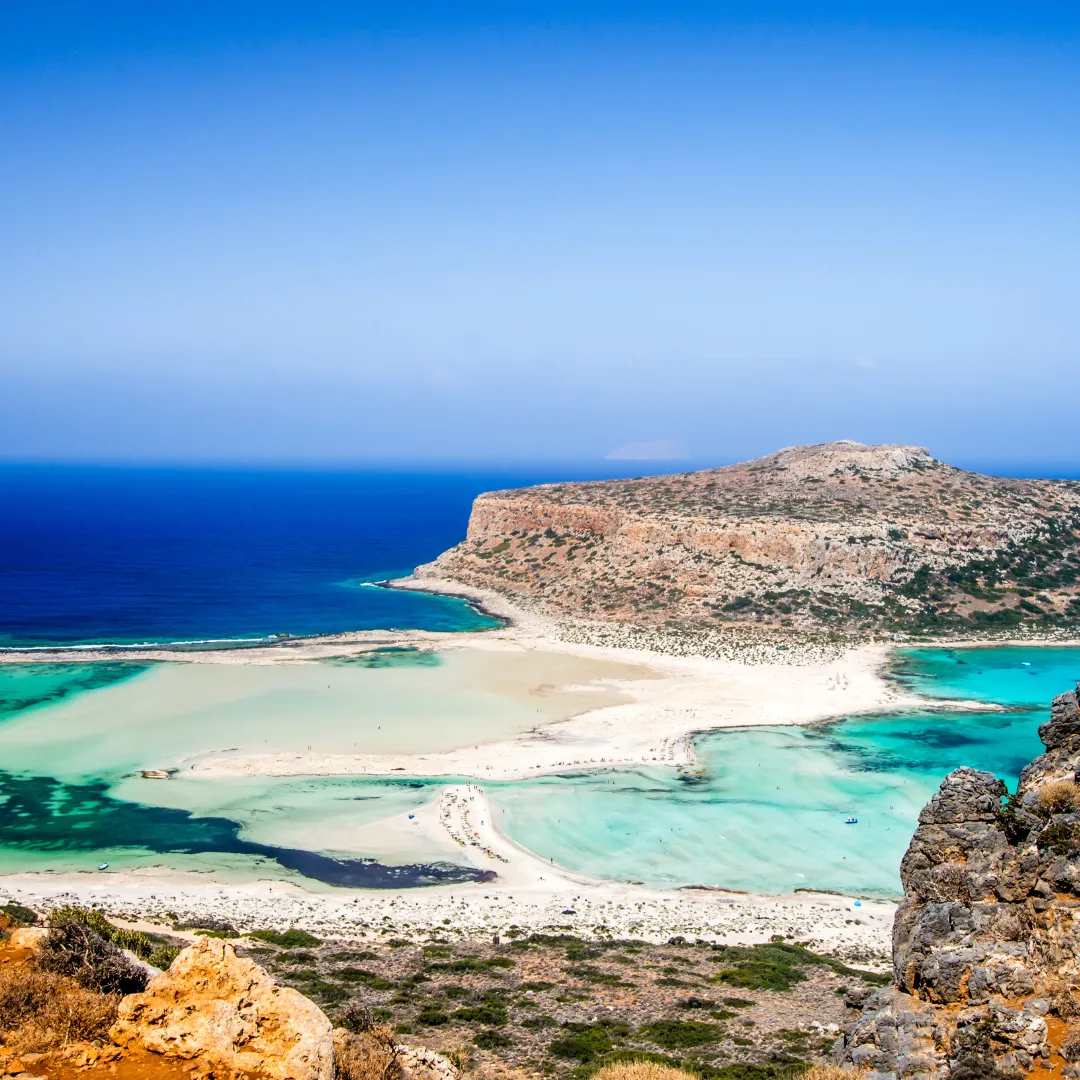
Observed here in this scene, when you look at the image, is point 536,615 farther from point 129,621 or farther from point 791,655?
point 129,621

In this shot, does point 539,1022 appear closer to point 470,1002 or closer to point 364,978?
point 470,1002

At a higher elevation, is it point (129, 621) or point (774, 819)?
point (129, 621)

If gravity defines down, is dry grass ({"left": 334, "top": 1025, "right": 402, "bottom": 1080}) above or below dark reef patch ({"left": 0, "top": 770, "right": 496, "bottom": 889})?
above

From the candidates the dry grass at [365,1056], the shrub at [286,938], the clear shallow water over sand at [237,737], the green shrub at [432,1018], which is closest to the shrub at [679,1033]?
the green shrub at [432,1018]

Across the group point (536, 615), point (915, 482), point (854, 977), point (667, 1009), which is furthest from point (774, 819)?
point (915, 482)

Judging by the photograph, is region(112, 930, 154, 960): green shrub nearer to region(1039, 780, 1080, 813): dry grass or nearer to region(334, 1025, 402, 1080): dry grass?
region(334, 1025, 402, 1080): dry grass

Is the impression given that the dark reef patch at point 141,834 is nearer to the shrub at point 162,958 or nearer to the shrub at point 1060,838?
the shrub at point 162,958

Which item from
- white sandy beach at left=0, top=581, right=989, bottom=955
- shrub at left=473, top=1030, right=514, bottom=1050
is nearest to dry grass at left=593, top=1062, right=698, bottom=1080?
shrub at left=473, top=1030, right=514, bottom=1050
